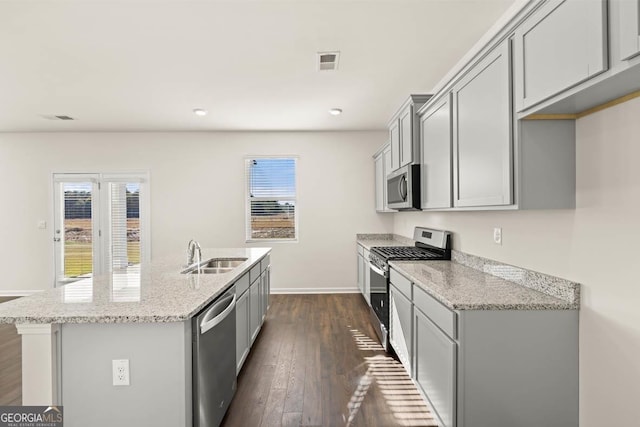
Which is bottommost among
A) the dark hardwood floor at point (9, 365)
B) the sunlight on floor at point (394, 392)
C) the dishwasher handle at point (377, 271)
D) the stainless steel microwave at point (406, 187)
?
the sunlight on floor at point (394, 392)

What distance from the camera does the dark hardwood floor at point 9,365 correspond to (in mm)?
1509

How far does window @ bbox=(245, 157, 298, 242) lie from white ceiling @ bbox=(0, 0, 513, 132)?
44.1 inches

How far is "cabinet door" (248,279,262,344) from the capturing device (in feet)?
9.98

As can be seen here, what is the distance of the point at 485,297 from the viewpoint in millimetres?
1725

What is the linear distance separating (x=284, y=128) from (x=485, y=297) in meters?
4.26

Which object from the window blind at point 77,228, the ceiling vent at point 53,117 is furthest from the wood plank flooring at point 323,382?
the ceiling vent at point 53,117

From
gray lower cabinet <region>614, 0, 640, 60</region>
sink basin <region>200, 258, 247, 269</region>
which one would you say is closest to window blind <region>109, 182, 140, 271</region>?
sink basin <region>200, 258, 247, 269</region>

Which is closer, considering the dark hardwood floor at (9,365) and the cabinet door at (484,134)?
the dark hardwood floor at (9,365)

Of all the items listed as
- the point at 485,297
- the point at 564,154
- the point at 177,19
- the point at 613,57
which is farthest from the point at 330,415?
the point at 177,19

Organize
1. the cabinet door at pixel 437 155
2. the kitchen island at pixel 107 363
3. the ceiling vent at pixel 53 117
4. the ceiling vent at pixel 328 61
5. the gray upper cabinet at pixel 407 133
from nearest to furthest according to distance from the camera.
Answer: the kitchen island at pixel 107 363, the cabinet door at pixel 437 155, the ceiling vent at pixel 328 61, the gray upper cabinet at pixel 407 133, the ceiling vent at pixel 53 117

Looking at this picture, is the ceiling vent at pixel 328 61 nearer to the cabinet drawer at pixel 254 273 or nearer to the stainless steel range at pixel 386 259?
the stainless steel range at pixel 386 259

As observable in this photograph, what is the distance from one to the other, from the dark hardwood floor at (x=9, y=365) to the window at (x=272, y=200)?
3.06 m

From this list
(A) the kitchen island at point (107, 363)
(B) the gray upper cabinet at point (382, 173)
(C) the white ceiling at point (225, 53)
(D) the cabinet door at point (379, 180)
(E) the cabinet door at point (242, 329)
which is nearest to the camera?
(A) the kitchen island at point (107, 363)

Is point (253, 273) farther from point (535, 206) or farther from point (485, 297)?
point (535, 206)
